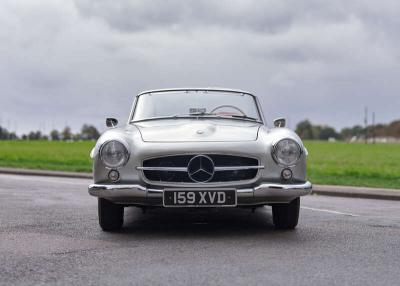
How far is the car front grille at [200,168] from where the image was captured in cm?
638

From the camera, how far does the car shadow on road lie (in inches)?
266

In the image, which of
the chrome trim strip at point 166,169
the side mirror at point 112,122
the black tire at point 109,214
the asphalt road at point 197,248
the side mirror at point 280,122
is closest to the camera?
the asphalt road at point 197,248

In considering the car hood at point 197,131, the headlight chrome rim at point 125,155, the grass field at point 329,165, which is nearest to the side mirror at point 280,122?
the car hood at point 197,131

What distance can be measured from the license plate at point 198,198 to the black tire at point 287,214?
895mm

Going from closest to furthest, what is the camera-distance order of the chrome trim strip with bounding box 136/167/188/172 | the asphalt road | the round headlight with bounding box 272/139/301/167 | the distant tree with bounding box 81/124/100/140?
the asphalt road → the chrome trim strip with bounding box 136/167/188/172 → the round headlight with bounding box 272/139/301/167 → the distant tree with bounding box 81/124/100/140

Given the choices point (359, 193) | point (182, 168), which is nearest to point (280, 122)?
point (182, 168)

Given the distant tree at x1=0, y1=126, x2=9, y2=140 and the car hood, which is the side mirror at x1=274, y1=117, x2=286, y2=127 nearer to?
the car hood

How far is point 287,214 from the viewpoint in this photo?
22.8ft

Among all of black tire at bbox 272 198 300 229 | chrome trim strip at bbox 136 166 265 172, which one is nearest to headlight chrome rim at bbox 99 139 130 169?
chrome trim strip at bbox 136 166 265 172

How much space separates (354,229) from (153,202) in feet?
7.75

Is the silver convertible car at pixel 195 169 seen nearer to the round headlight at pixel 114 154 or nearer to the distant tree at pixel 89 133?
the round headlight at pixel 114 154

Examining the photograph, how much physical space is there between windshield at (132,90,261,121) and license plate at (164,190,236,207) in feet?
5.48

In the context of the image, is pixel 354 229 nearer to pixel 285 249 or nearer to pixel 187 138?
pixel 285 249

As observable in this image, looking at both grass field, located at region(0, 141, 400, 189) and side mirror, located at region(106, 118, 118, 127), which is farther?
grass field, located at region(0, 141, 400, 189)
